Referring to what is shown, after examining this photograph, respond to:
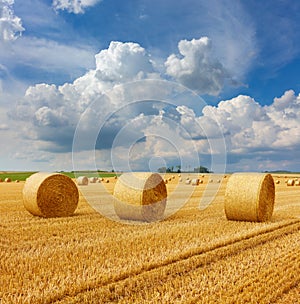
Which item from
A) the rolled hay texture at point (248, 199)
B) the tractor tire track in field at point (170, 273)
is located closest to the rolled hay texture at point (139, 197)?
the rolled hay texture at point (248, 199)

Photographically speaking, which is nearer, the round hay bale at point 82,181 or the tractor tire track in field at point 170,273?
the tractor tire track in field at point 170,273

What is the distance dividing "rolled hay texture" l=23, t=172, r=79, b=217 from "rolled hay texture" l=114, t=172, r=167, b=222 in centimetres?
224

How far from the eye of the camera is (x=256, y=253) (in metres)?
7.36

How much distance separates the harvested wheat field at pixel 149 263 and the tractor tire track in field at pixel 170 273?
0.01 metres

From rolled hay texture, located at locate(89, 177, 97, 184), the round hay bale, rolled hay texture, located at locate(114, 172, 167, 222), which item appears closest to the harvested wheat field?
rolled hay texture, located at locate(114, 172, 167, 222)

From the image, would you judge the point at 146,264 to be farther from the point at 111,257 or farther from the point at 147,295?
the point at 147,295

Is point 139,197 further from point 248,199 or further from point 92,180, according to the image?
point 92,180

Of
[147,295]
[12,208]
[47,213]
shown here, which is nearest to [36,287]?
[147,295]

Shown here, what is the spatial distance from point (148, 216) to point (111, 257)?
4940 mm

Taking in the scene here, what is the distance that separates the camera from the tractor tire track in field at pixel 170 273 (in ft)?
16.1

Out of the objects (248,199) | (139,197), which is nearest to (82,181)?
(139,197)

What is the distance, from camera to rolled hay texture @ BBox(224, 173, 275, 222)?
11.5 metres

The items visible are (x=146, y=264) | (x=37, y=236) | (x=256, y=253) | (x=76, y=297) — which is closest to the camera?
(x=76, y=297)

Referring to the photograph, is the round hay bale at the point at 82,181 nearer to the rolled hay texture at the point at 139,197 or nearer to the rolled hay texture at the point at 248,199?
the rolled hay texture at the point at 139,197
